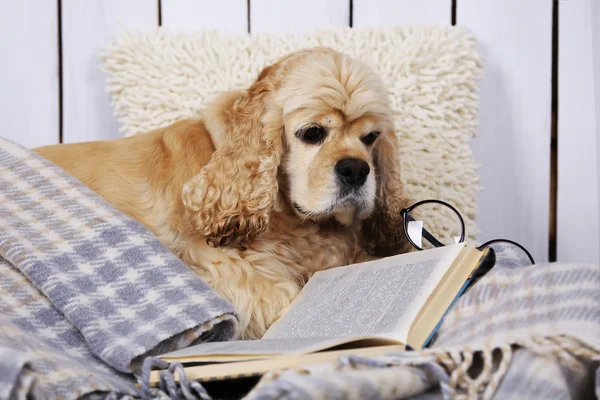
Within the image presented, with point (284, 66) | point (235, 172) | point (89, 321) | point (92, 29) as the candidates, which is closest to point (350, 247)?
point (235, 172)

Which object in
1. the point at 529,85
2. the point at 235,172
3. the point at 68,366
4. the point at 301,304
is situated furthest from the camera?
the point at 529,85

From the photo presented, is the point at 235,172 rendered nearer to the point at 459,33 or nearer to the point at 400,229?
the point at 400,229

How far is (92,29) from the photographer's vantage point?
6.18ft

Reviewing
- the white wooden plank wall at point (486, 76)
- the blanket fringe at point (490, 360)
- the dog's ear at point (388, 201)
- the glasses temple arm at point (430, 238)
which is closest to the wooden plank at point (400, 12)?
the white wooden plank wall at point (486, 76)

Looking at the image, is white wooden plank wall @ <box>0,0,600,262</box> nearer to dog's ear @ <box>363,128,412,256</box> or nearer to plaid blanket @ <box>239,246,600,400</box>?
dog's ear @ <box>363,128,412,256</box>

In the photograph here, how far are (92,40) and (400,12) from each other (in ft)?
3.04

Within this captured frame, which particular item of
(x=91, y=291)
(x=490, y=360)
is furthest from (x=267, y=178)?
(x=490, y=360)

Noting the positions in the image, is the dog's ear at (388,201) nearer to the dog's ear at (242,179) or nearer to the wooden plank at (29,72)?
the dog's ear at (242,179)

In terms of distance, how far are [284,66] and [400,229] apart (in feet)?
1.47

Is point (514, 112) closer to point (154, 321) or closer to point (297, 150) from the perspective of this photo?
point (297, 150)

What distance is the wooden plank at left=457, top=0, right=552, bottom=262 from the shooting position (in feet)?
6.03

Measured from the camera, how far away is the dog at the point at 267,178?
1.22 meters

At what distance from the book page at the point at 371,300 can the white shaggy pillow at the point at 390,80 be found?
0.52 m

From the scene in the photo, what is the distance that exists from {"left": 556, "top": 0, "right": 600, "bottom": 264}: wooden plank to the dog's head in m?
0.79
